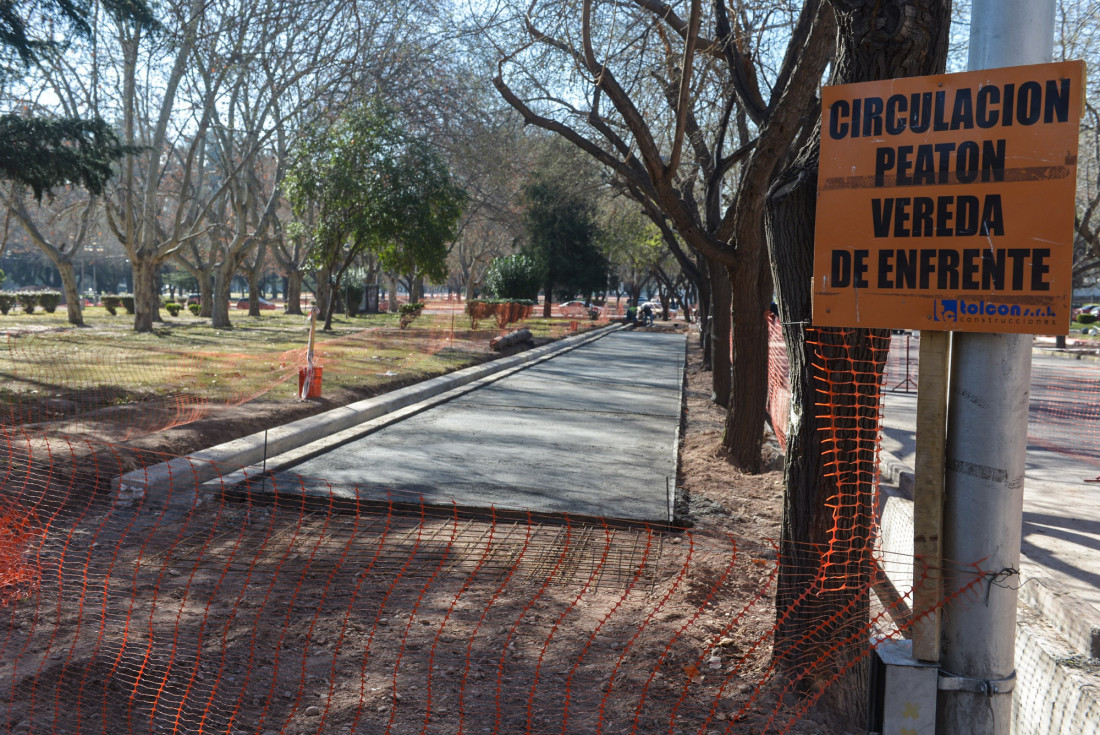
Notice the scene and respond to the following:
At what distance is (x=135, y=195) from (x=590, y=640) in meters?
28.2

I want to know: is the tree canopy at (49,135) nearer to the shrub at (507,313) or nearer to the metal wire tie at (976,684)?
the metal wire tie at (976,684)

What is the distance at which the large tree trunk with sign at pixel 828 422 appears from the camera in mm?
3467

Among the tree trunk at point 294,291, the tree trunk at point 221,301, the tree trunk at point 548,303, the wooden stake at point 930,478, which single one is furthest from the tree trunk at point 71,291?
the wooden stake at point 930,478

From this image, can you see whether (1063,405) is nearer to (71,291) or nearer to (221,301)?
(221,301)

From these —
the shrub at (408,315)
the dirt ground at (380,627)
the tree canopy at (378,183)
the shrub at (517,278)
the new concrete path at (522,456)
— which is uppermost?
the tree canopy at (378,183)

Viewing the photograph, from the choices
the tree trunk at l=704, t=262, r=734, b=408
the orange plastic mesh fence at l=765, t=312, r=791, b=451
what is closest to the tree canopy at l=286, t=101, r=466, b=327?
the orange plastic mesh fence at l=765, t=312, r=791, b=451

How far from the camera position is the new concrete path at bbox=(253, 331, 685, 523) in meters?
7.20

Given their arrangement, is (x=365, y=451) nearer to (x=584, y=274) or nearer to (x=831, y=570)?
(x=831, y=570)

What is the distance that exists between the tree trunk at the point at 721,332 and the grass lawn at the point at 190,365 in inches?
204

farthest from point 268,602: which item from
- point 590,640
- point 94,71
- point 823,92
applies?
point 94,71

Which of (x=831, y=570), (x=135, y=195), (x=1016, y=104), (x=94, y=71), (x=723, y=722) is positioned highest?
(x=94, y=71)

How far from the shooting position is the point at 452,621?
4680 millimetres

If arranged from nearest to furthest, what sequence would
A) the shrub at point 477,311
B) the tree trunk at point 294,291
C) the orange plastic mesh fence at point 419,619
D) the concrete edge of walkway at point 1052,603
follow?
1. the orange plastic mesh fence at point 419,619
2. the concrete edge of walkway at point 1052,603
3. the shrub at point 477,311
4. the tree trunk at point 294,291

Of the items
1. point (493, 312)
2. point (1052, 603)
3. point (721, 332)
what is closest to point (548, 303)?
point (493, 312)
